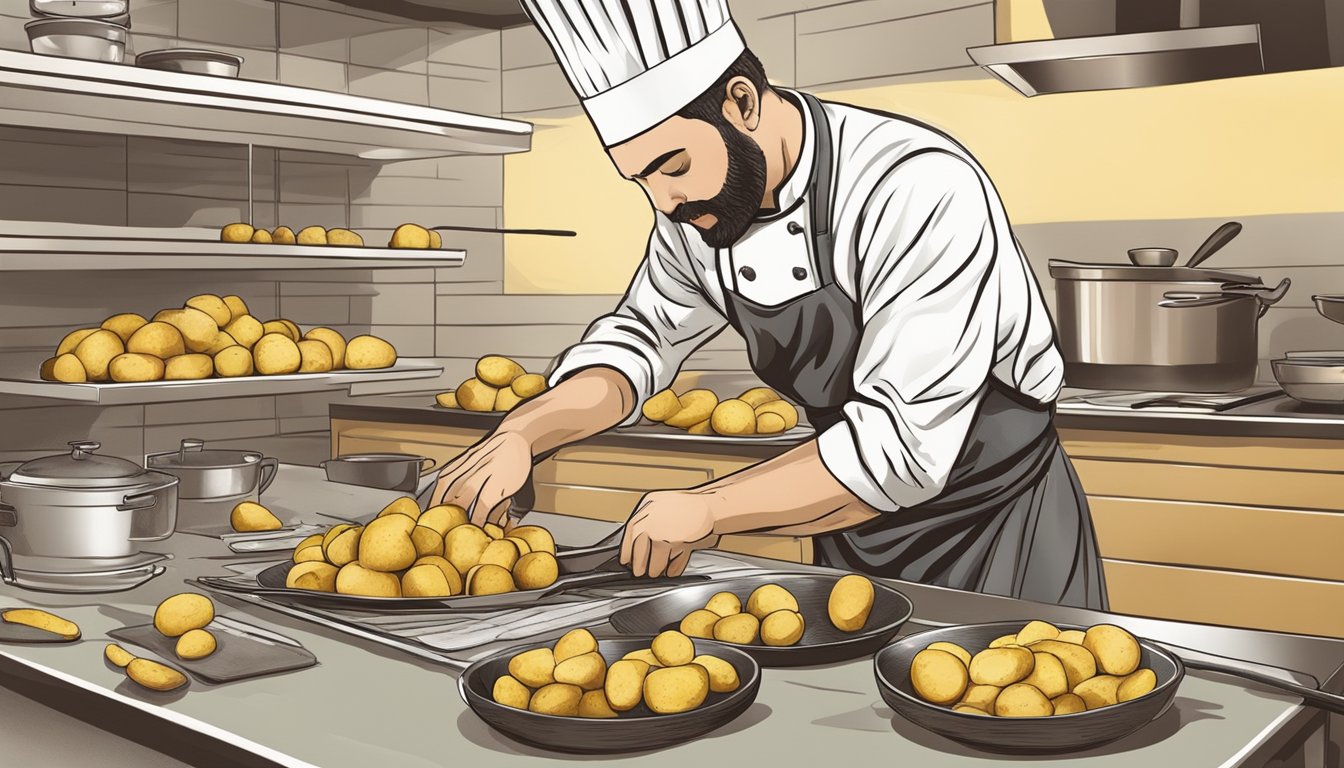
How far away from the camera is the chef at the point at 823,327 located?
1.30m

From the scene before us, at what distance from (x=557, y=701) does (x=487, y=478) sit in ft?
2.24

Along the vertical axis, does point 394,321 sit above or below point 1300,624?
above

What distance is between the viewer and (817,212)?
160 cm

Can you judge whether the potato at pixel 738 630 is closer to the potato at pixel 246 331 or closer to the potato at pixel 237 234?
the potato at pixel 246 331

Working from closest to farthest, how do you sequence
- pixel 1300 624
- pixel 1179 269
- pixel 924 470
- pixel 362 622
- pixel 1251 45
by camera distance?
1. pixel 362 622
2. pixel 924 470
3. pixel 1300 624
4. pixel 1251 45
5. pixel 1179 269

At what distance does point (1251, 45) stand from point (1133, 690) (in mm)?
2047

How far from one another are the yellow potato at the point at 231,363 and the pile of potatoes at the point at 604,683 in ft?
4.72

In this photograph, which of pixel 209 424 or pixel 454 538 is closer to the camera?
pixel 454 538

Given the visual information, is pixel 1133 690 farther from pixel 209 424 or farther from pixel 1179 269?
pixel 209 424

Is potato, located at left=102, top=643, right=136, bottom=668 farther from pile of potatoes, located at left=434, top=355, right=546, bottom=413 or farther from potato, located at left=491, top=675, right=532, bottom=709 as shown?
pile of potatoes, located at left=434, top=355, right=546, bottom=413

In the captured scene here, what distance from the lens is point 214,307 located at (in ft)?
7.52

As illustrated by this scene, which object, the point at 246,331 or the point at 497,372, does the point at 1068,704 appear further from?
the point at 497,372

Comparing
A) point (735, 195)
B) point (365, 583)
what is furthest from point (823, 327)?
point (365, 583)

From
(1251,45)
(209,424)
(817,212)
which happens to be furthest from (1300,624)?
(209,424)
